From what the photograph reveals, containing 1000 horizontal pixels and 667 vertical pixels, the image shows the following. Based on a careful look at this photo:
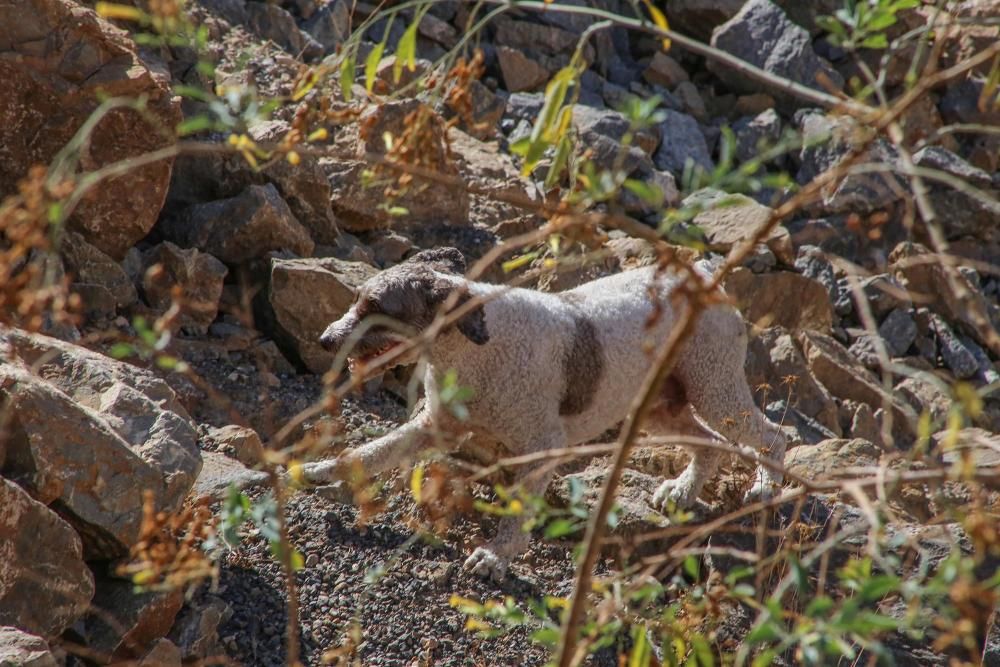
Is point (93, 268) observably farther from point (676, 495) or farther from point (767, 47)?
point (767, 47)

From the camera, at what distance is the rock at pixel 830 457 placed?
7.39 meters

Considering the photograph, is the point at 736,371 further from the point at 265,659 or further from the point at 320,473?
the point at 265,659

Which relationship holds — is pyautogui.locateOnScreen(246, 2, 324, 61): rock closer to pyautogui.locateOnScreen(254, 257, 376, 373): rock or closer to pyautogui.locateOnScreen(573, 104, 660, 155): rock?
pyautogui.locateOnScreen(573, 104, 660, 155): rock

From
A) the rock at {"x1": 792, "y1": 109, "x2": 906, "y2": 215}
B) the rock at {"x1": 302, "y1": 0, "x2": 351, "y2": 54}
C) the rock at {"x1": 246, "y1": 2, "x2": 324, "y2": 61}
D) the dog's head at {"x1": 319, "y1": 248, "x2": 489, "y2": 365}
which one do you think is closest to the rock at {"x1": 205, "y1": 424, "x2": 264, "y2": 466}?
the dog's head at {"x1": 319, "y1": 248, "x2": 489, "y2": 365}

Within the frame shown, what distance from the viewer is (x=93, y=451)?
4.96 meters

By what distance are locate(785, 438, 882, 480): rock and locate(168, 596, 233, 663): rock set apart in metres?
3.63

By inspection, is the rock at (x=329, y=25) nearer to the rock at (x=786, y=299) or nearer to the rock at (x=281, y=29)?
the rock at (x=281, y=29)

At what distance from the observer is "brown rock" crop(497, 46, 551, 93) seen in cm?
1256

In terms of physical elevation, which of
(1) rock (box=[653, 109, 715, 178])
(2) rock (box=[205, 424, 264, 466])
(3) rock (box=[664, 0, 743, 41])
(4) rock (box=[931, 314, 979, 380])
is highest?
(3) rock (box=[664, 0, 743, 41])

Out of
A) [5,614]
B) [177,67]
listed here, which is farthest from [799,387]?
[5,614]

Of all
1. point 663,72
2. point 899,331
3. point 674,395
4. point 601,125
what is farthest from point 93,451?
point 663,72

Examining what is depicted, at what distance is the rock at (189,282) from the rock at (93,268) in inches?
6.9

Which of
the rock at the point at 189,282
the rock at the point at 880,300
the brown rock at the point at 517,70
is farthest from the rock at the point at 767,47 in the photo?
the rock at the point at 189,282

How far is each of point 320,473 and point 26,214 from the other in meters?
4.06
